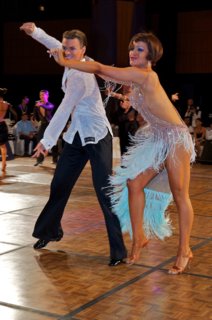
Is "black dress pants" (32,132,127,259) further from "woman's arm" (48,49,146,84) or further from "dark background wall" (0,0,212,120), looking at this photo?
"dark background wall" (0,0,212,120)

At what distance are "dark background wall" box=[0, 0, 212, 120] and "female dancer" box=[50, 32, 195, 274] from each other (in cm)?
1078

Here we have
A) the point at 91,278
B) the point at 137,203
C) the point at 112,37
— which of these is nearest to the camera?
the point at 91,278

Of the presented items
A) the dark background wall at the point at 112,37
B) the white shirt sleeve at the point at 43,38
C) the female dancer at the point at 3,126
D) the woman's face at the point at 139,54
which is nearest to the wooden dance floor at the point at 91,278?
the woman's face at the point at 139,54

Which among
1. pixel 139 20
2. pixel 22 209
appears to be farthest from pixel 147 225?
pixel 139 20

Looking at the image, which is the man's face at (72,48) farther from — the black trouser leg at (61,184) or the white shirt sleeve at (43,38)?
the black trouser leg at (61,184)

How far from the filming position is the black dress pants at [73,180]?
3.80 meters

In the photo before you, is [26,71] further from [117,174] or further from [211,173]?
[117,174]

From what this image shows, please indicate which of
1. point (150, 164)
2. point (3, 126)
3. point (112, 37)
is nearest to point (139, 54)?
point (150, 164)

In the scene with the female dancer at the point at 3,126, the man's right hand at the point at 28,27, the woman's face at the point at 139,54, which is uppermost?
the man's right hand at the point at 28,27

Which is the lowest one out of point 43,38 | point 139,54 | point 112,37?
point 139,54

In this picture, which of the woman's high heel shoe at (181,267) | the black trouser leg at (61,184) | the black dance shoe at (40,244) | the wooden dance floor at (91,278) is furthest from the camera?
the black dance shoe at (40,244)

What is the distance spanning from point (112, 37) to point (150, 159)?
11367 millimetres

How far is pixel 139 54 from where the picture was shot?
3.53m

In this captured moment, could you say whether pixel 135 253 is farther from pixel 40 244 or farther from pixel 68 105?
pixel 68 105
